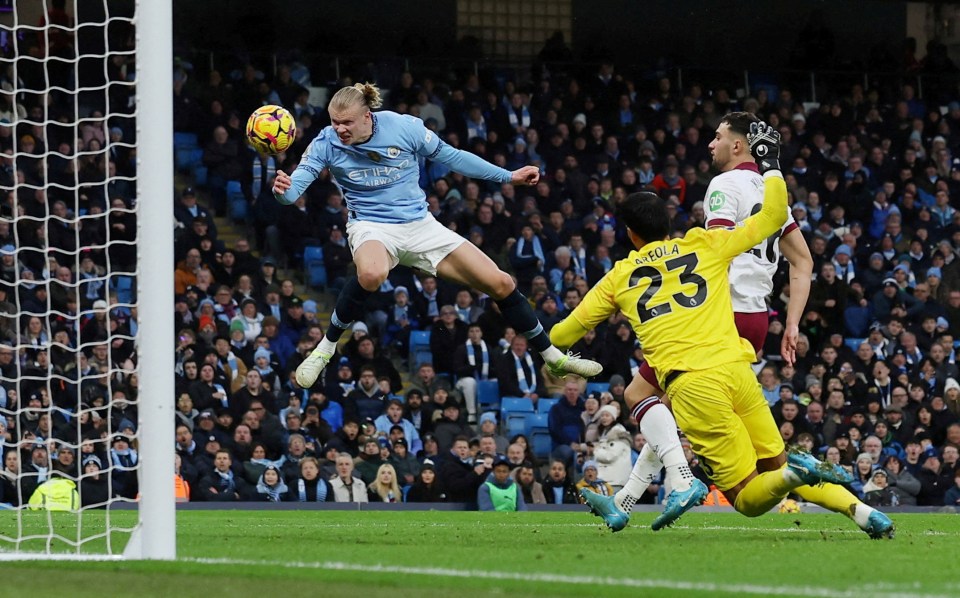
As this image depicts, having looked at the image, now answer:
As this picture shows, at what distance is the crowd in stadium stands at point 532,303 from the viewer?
16734 millimetres

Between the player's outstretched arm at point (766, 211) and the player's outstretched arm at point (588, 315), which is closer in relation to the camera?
the player's outstretched arm at point (766, 211)

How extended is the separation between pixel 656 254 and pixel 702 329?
0.47 meters

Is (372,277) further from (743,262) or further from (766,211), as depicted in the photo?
(766,211)

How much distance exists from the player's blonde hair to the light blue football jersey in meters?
0.13

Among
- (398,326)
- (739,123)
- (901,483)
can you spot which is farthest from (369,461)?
(739,123)

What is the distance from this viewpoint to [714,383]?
7.83 metres

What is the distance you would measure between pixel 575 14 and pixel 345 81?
4.81 meters

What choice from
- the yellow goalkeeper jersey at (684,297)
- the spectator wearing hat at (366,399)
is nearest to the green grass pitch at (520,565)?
the yellow goalkeeper jersey at (684,297)

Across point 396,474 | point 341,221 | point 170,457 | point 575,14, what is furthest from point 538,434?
point 170,457

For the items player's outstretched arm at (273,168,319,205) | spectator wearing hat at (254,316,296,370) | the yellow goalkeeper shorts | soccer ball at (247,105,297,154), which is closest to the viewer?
the yellow goalkeeper shorts

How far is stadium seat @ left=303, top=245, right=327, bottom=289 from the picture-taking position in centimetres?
2023

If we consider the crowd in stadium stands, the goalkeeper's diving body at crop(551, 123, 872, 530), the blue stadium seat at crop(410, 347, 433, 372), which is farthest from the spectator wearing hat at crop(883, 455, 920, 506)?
the goalkeeper's diving body at crop(551, 123, 872, 530)

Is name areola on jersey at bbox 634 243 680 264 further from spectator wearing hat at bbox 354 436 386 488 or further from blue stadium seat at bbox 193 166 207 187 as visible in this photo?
blue stadium seat at bbox 193 166 207 187

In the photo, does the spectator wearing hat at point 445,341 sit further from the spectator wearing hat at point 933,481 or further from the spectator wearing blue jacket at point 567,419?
the spectator wearing hat at point 933,481
